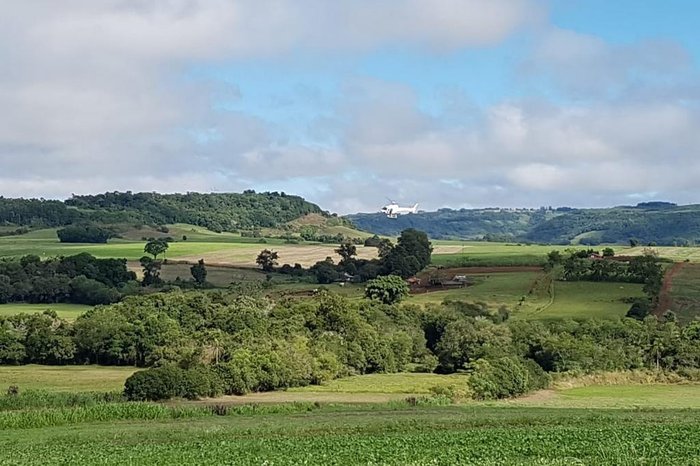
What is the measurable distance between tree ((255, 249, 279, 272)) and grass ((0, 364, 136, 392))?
7139 cm

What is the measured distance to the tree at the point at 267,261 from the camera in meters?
161

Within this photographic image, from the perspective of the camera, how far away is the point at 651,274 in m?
120

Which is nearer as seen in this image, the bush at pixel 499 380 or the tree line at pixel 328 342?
Answer: the bush at pixel 499 380

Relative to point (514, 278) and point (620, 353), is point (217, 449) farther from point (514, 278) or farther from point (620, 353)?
point (514, 278)

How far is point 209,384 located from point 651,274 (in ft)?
238

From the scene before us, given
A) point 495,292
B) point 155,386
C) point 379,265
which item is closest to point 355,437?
point 155,386

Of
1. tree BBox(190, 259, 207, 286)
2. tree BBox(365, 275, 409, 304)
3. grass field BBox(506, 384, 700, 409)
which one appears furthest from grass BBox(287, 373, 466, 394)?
tree BBox(190, 259, 207, 286)

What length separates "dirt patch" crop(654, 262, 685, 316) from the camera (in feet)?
355

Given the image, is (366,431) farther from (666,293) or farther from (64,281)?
(64,281)

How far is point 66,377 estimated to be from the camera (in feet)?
268

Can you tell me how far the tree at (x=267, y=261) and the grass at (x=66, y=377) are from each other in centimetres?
7139

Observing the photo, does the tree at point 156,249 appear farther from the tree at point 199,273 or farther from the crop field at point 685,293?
the crop field at point 685,293

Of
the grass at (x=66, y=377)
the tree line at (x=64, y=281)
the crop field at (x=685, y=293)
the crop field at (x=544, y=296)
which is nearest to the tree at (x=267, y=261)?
the tree line at (x=64, y=281)

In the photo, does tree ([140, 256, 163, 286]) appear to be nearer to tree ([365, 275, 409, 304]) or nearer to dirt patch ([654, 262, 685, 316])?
tree ([365, 275, 409, 304])
